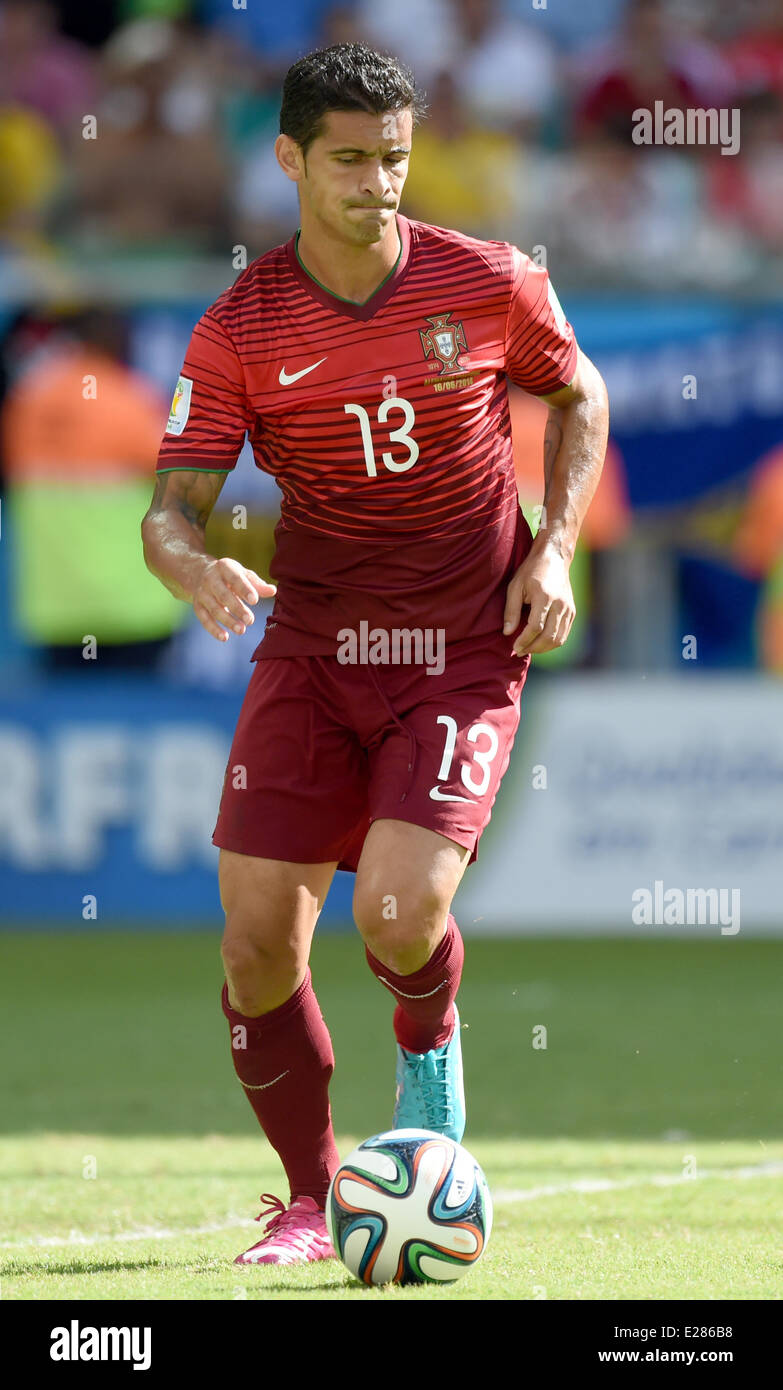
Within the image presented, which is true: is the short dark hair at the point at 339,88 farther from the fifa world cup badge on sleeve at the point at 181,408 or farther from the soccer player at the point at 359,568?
the fifa world cup badge on sleeve at the point at 181,408

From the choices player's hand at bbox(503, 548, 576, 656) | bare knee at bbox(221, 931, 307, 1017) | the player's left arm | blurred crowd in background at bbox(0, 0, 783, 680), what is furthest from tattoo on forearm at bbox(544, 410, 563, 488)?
blurred crowd in background at bbox(0, 0, 783, 680)

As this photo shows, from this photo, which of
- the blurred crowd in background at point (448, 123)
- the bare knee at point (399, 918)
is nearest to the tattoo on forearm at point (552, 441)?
the bare knee at point (399, 918)

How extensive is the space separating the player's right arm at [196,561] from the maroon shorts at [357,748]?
0.84 ft

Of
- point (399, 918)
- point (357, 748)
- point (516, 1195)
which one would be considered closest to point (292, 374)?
point (357, 748)

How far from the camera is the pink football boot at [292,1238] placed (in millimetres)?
4121

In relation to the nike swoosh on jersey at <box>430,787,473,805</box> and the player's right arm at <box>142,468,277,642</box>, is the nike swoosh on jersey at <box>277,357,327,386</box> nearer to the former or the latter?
the player's right arm at <box>142,468,277,642</box>

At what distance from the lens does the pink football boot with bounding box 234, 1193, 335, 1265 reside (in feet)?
13.5

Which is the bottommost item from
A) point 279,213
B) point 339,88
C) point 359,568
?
point 359,568

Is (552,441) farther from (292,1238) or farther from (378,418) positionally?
(292,1238)

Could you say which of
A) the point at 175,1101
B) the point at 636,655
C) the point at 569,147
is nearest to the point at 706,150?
the point at 569,147

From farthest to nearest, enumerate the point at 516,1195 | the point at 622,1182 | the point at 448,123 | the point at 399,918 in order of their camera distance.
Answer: the point at 448,123, the point at 622,1182, the point at 516,1195, the point at 399,918

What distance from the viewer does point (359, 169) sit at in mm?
4070

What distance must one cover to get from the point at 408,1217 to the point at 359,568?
1.37 metres

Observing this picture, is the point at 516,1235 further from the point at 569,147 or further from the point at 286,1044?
the point at 569,147
